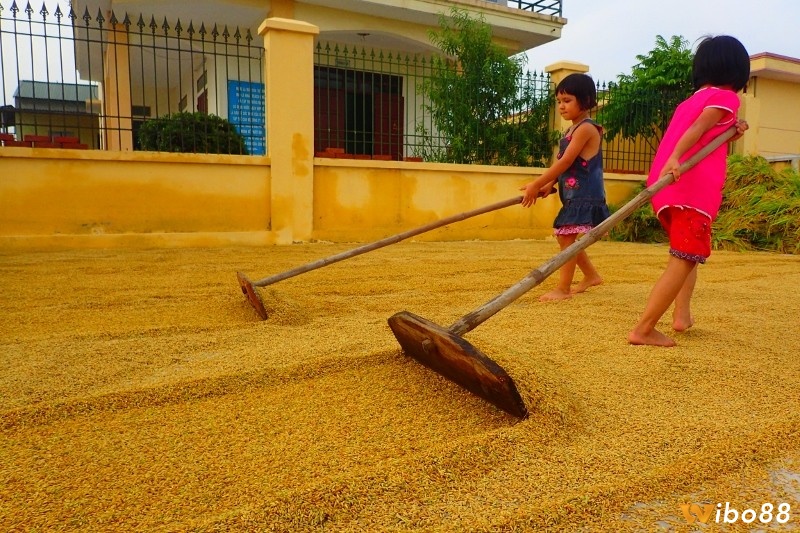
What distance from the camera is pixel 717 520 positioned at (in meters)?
1.19

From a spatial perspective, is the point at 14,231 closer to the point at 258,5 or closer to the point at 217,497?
the point at 217,497

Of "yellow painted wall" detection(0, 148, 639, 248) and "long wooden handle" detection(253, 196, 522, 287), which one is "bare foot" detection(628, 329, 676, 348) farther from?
"yellow painted wall" detection(0, 148, 639, 248)

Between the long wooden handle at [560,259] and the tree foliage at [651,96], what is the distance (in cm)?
701

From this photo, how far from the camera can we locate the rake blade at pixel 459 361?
1.56 m

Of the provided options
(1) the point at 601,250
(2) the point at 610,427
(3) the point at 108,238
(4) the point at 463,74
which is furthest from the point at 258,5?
(2) the point at 610,427

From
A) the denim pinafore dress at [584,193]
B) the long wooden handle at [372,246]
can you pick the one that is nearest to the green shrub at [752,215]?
the denim pinafore dress at [584,193]

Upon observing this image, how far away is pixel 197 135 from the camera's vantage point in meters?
6.47

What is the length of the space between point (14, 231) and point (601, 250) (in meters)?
5.60

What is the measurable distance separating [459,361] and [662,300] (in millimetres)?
1044

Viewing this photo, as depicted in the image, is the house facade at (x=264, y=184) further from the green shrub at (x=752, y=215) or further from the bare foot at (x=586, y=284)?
the bare foot at (x=586, y=284)

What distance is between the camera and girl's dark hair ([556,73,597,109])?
316 centimetres

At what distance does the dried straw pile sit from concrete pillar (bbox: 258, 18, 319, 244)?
3.36 metres

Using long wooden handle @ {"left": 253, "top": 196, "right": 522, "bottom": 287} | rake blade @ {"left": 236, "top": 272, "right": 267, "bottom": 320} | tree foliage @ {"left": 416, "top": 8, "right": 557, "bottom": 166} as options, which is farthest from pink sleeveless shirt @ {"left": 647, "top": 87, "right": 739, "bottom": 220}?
tree foliage @ {"left": 416, "top": 8, "right": 557, "bottom": 166}

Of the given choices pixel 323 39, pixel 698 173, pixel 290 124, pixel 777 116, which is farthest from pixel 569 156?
pixel 777 116
